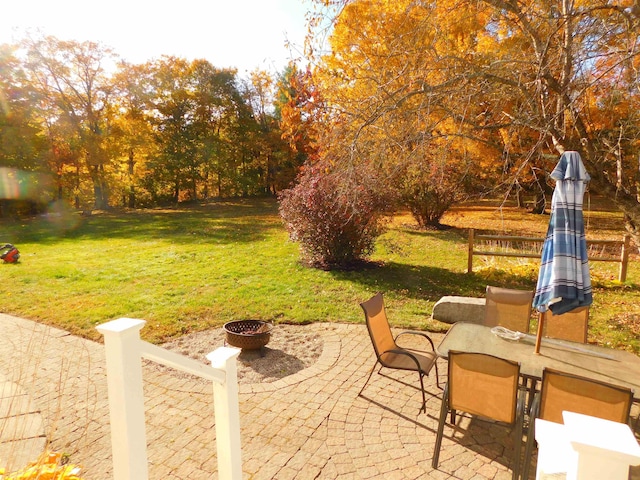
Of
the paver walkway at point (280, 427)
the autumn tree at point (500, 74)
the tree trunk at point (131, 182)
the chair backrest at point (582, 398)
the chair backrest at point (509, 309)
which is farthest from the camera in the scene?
the tree trunk at point (131, 182)

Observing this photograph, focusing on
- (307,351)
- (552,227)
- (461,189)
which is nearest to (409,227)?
(461,189)

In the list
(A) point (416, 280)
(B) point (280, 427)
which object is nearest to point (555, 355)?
(B) point (280, 427)

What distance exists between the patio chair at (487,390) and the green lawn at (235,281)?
2.94 m

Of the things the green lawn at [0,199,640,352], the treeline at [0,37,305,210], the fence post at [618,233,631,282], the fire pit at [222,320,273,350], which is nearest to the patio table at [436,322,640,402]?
the green lawn at [0,199,640,352]

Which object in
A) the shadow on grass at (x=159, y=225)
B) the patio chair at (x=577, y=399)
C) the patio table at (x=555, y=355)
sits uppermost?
the patio chair at (x=577, y=399)

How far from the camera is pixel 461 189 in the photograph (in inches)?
688

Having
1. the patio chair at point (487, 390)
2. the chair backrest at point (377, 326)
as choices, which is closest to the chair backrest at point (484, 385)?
the patio chair at point (487, 390)

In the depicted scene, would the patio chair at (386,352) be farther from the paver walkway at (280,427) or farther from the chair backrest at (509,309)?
the chair backrest at (509,309)

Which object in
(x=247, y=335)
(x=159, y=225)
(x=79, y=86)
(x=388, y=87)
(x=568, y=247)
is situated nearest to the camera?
(x=568, y=247)

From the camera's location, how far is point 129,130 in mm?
26359

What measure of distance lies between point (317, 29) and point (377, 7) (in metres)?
2.73

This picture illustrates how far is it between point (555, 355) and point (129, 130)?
2867 centimetres

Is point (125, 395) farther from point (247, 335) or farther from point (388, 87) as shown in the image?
point (388, 87)

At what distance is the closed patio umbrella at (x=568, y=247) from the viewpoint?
355 cm
